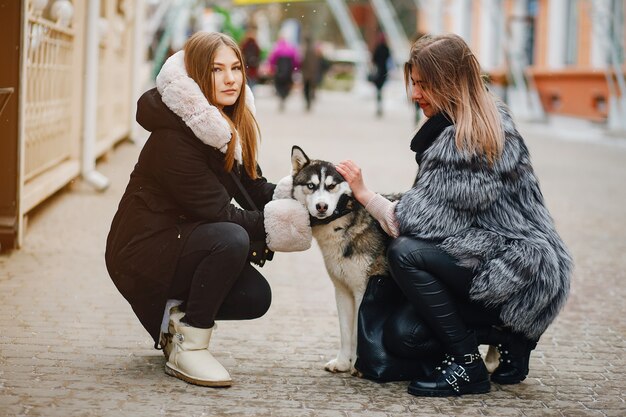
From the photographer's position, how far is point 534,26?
97.5 ft

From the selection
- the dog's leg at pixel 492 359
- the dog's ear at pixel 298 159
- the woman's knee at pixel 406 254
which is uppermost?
the dog's ear at pixel 298 159

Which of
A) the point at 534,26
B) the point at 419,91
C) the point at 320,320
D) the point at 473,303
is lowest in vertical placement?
the point at 320,320

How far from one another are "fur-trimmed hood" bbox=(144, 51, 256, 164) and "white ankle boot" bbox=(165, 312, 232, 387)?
0.83m

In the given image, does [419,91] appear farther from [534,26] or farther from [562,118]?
[534,26]

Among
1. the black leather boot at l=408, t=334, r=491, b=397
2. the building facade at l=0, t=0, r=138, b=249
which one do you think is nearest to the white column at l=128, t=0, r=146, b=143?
the building facade at l=0, t=0, r=138, b=249

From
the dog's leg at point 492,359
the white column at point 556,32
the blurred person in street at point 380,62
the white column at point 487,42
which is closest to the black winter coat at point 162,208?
the dog's leg at point 492,359

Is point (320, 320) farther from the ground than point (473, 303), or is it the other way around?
point (473, 303)

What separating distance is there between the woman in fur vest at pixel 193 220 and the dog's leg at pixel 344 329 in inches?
15.6

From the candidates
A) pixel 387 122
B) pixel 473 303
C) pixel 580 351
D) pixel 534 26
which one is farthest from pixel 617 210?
pixel 534 26

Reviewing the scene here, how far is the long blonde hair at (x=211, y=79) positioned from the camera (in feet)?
14.7

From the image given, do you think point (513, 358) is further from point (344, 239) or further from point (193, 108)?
point (193, 108)

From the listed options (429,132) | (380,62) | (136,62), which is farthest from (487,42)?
(429,132)

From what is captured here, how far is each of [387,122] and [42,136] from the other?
A: 16.9m

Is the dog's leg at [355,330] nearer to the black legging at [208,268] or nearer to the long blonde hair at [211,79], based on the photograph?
the black legging at [208,268]
